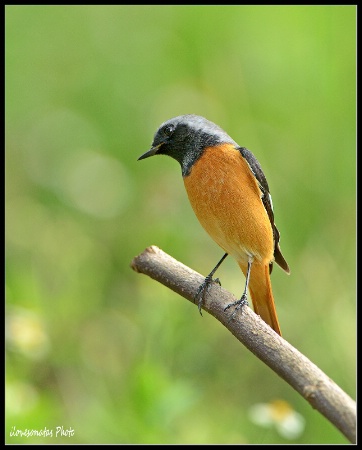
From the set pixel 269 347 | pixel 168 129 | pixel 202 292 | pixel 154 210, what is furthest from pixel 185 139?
pixel 154 210

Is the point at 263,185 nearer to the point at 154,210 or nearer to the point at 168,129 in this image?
the point at 168,129

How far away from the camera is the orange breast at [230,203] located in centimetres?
437

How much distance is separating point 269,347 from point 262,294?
4.71ft

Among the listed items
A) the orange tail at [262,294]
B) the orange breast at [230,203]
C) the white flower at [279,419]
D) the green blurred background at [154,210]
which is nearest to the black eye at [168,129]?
the orange breast at [230,203]

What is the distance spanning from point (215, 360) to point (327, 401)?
132 inches

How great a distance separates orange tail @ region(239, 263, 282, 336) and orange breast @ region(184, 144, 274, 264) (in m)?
0.14

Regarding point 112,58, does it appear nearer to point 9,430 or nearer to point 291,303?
point 291,303

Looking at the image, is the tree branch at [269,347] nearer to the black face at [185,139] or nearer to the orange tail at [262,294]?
the orange tail at [262,294]

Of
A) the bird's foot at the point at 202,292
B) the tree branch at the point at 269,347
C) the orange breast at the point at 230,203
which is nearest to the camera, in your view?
the tree branch at the point at 269,347

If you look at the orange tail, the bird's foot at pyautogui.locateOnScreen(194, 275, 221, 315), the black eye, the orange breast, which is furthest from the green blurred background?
the black eye

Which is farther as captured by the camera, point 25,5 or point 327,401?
point 25,5

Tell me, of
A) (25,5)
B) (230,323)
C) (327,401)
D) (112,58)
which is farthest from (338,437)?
(25,5)

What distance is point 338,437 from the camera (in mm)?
5309

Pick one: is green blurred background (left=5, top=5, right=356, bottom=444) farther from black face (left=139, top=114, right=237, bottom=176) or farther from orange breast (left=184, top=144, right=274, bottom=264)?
black face (left=139, top=114, right=237, bottom=176)
